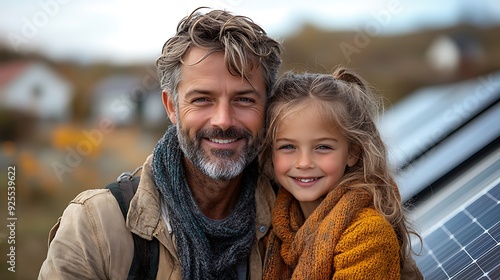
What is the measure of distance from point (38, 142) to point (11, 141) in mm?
614

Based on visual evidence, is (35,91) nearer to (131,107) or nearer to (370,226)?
(131,107)

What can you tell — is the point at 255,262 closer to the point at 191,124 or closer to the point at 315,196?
the point at 315,196

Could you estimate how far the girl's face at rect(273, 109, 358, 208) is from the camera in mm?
2707

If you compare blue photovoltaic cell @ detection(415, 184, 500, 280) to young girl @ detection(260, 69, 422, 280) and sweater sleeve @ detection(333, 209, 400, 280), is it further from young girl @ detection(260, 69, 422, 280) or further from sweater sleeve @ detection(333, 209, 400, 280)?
sweater sleeve @ detection(333, 209, 400, 280)

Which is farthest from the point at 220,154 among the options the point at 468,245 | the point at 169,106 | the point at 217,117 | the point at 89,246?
the point at 468,245

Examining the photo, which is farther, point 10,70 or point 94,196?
point 10,70

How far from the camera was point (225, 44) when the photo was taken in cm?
279

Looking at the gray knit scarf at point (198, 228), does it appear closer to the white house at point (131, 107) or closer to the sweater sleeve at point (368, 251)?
the sweater sleeve at point (368, 251)

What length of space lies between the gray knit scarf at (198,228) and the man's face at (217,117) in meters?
0.10

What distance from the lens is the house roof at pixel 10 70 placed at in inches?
507

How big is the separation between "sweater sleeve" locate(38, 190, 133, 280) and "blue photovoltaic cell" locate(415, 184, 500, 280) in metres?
1.36

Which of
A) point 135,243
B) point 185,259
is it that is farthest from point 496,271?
point 135,243

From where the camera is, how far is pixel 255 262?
2.81 metres

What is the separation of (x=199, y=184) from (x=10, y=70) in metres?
11.5
